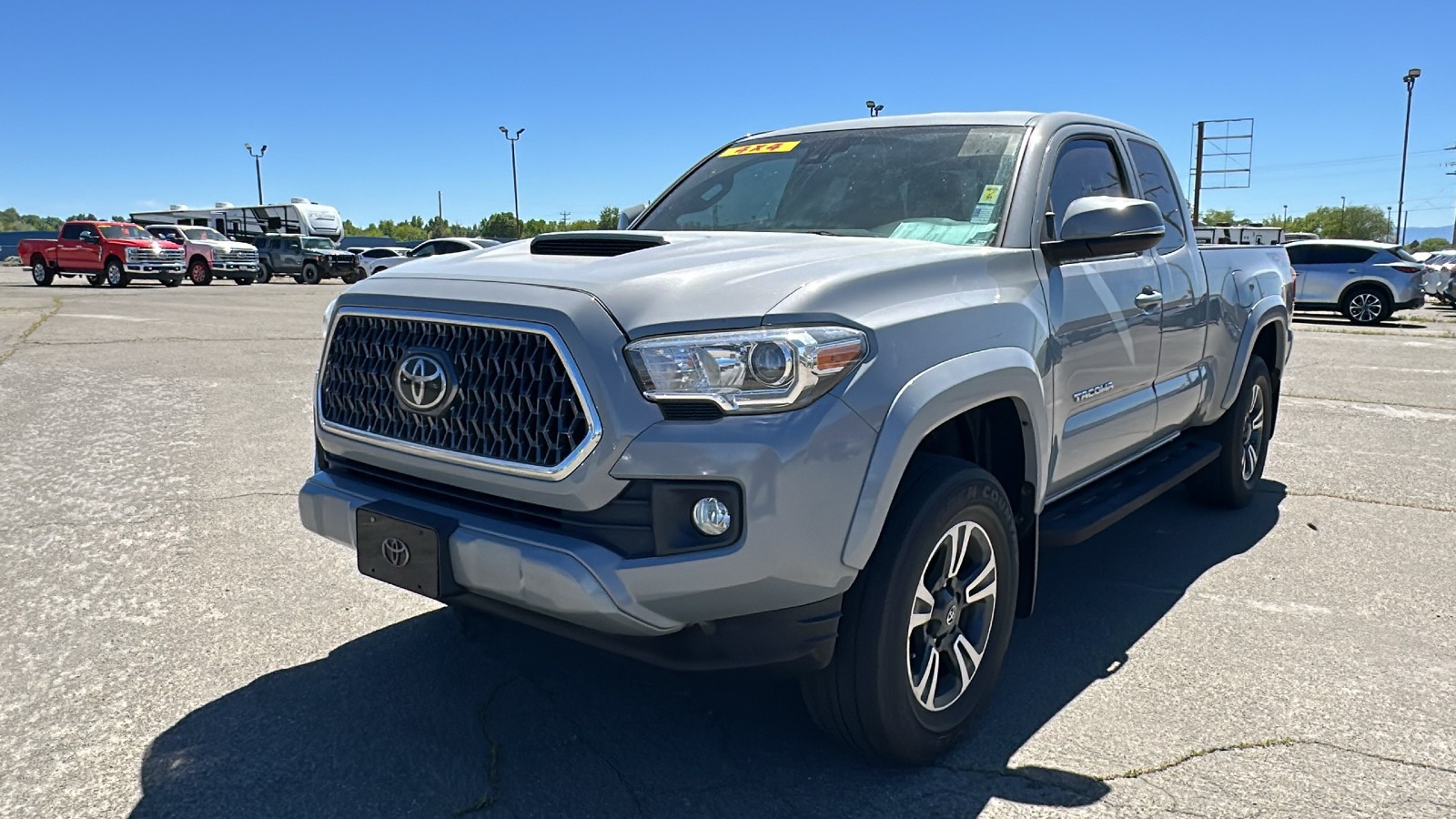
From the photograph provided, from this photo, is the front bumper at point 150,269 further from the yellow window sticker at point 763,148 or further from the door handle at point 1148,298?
the door handle at point 1148,298

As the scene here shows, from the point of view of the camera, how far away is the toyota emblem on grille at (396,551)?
2723 mm

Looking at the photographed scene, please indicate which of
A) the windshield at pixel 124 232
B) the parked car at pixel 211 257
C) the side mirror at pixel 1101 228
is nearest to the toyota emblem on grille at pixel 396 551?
the side mirror at pixel 1101 228

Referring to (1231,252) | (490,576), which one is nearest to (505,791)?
(490,576)

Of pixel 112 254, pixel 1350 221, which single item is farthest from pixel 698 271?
Answer: pixel 1350 221

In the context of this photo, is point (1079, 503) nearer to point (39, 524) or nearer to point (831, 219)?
point (831, 219)

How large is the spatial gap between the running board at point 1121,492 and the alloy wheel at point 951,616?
0.60m

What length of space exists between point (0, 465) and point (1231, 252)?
6800 mm

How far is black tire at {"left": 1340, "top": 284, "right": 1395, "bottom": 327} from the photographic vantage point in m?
19.3

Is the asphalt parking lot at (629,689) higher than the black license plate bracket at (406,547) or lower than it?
lower

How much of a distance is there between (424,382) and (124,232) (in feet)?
103

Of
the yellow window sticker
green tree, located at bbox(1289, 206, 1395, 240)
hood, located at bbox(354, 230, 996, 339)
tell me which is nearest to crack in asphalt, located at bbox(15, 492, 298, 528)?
hood, located at bbox(354, 230, 996, 339)

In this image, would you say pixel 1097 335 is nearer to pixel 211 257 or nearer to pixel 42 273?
pixel 211 257

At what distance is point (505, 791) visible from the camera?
2732 mm

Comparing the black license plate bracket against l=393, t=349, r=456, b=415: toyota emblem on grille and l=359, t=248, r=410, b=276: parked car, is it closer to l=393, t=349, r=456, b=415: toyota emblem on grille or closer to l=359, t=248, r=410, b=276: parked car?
l=393, t=349, r=456, b=415: toyota emblem on grille
